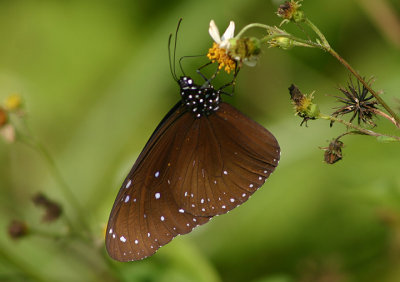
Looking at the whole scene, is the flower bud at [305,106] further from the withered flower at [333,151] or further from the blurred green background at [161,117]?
the blurred green background at [161,117]

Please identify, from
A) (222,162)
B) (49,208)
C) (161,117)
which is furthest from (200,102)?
(161,117)

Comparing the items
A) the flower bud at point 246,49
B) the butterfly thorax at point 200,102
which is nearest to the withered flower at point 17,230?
the butterfly thorax at point 200,102

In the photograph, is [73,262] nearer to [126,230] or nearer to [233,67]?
[126,230]

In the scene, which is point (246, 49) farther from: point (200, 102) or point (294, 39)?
point (200, 102)

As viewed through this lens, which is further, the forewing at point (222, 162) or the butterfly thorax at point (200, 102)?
the butterfly thorax at point (200, 102)

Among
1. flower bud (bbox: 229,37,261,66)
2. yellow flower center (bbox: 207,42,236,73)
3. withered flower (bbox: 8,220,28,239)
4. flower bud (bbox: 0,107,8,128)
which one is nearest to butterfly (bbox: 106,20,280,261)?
yellow flower center (bbox: 207,42,236,73)
